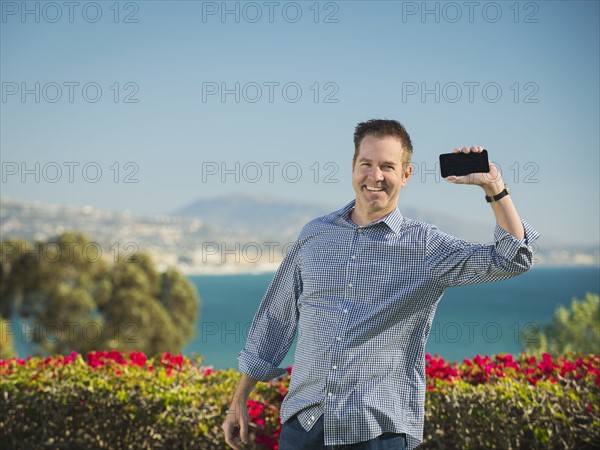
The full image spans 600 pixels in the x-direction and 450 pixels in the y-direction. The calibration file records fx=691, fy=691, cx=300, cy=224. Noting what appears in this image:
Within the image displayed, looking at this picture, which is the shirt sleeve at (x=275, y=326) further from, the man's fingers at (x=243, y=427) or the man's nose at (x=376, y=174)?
the man's nose at (x=376, y=174)

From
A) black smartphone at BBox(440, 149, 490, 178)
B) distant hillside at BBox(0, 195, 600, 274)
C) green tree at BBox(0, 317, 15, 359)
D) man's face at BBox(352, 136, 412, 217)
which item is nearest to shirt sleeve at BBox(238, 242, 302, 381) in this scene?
man's face at BBox(352, 136, 412, 217)

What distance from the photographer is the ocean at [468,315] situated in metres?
66.6

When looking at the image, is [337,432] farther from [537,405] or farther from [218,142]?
[218,142]

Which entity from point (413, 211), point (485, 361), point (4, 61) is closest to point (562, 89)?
point (413, 211)

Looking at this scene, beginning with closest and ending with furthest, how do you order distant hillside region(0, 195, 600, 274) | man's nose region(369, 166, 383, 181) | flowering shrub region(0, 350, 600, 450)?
1. man's nose region(369, 166, 383, 181)
2. flowering shrub region(0, 350, 600, 450)
3. distant hillside region(0, 195, 600, 274)

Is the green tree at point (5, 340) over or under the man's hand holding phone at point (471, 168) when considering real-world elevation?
under

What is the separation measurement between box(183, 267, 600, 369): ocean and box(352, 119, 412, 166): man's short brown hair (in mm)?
51235

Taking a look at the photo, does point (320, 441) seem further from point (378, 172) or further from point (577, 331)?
point (577, 331)

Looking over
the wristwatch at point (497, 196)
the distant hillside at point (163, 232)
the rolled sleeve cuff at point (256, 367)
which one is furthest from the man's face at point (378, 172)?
the distant hillside at point (163, 232)

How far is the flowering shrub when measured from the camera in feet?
11.9

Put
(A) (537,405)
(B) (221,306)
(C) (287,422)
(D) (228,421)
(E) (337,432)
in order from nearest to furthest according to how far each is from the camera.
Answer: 1. (E) (337,432)
2. (C) (287,422)
3. (D) (228,421)
4. (A) (537,405)
5. (B) (221,306)

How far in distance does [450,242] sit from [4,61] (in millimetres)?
60535

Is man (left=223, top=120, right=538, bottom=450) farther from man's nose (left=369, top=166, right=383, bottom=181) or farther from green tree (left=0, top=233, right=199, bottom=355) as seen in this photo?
green tree (left=0, top=233, right=199, bottom=355)

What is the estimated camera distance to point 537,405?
3.62 m
